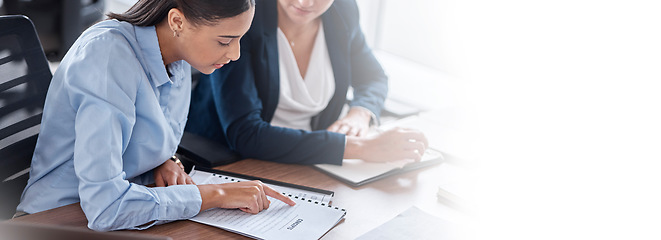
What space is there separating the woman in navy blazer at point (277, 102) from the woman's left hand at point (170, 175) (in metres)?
0.23

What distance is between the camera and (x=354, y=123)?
201 cm

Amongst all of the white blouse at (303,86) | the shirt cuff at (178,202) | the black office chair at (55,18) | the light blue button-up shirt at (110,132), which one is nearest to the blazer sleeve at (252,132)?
the white blouse at (303,86)

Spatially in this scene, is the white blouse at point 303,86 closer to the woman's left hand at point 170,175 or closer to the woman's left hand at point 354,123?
the woman's left hand at point 354,123

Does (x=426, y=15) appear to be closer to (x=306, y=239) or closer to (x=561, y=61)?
(x=561, y=61)

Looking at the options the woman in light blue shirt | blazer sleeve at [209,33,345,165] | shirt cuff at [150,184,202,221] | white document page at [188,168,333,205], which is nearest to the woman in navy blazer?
blazer sleeve at [209,33,345,165]

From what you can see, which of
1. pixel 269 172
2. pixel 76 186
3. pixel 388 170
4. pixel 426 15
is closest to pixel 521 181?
pixel 388 170

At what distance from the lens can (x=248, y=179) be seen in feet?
5.10

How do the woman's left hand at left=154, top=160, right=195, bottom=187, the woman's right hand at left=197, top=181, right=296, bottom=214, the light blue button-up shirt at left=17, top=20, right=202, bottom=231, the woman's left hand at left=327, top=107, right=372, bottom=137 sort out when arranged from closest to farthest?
the light blue button-up shirt at left=17, top=20, right=202, bottom=231 → the woman's right hand at left=197, top=181, right=296, bottom=214 → the woman's left hand at left=154, top=160, right=195, bottom=187 → the woman's left hand at left=327, top=107, right=372, bottom=137

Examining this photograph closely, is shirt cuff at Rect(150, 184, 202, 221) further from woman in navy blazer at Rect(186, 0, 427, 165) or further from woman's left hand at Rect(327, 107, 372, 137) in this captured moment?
woman's left hand at Rect(327, 107, 372, 137)

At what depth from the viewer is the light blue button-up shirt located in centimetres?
123

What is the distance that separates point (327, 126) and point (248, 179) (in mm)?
629

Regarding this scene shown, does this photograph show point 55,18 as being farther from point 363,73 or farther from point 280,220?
point 280,220

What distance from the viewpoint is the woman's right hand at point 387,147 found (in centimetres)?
172

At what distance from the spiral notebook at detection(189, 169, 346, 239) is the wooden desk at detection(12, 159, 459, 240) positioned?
2 centimetres
